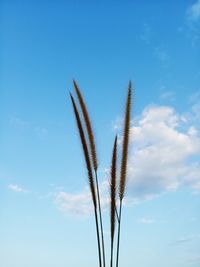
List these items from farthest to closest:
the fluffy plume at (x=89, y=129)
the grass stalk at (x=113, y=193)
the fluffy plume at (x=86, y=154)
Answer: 1. the fluffy plume at (x=89, y=129)
2. the fluffy plume at (x=86, y=154)
3. the grass stalk at (x=113, y=193)

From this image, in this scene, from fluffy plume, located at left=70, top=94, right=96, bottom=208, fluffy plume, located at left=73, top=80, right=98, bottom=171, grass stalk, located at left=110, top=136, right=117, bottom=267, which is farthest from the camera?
fluffy plume, located at left=73, top=80, right=98, bottom=171

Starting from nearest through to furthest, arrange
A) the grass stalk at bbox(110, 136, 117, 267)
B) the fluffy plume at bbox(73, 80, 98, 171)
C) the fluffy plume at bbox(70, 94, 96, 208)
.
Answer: the grass stalk at bbox(110, 136, 117, 267)
the fluffy plume at bbox(70, 94, 96, 208)
the fluffy plume at bbox(73, 80, 98, 171)

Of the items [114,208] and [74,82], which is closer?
[114,208]

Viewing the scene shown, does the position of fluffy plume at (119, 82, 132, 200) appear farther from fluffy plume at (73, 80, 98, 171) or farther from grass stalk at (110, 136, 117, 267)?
fluffy plume at (73, 80, 98, 171)

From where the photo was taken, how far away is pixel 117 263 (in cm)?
601

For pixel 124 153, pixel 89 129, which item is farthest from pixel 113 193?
pixel 89 129

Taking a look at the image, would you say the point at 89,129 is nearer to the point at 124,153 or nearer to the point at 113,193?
the point at 124,153

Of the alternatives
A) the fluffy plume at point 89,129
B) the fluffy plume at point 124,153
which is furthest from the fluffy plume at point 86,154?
the fluffy plume at point 124,153

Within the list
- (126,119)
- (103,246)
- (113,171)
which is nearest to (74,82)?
(126,119)

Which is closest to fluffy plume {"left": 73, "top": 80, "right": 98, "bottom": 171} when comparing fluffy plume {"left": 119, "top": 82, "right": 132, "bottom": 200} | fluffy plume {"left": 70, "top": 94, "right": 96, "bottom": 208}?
fluffy plume {"left": 70, "top": 94, "right": 96, "bottom": 208}

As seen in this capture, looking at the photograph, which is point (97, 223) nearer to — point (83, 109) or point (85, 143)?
point (85, 143)

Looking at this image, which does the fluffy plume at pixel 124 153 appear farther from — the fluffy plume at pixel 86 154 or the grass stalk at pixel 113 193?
the fluffy plume at pixel 86 154

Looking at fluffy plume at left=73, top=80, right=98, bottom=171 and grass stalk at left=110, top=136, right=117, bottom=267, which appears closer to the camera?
grass stalk at left=110, top=136, right=117, bottom=267

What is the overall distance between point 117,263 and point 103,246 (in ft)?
0.96
